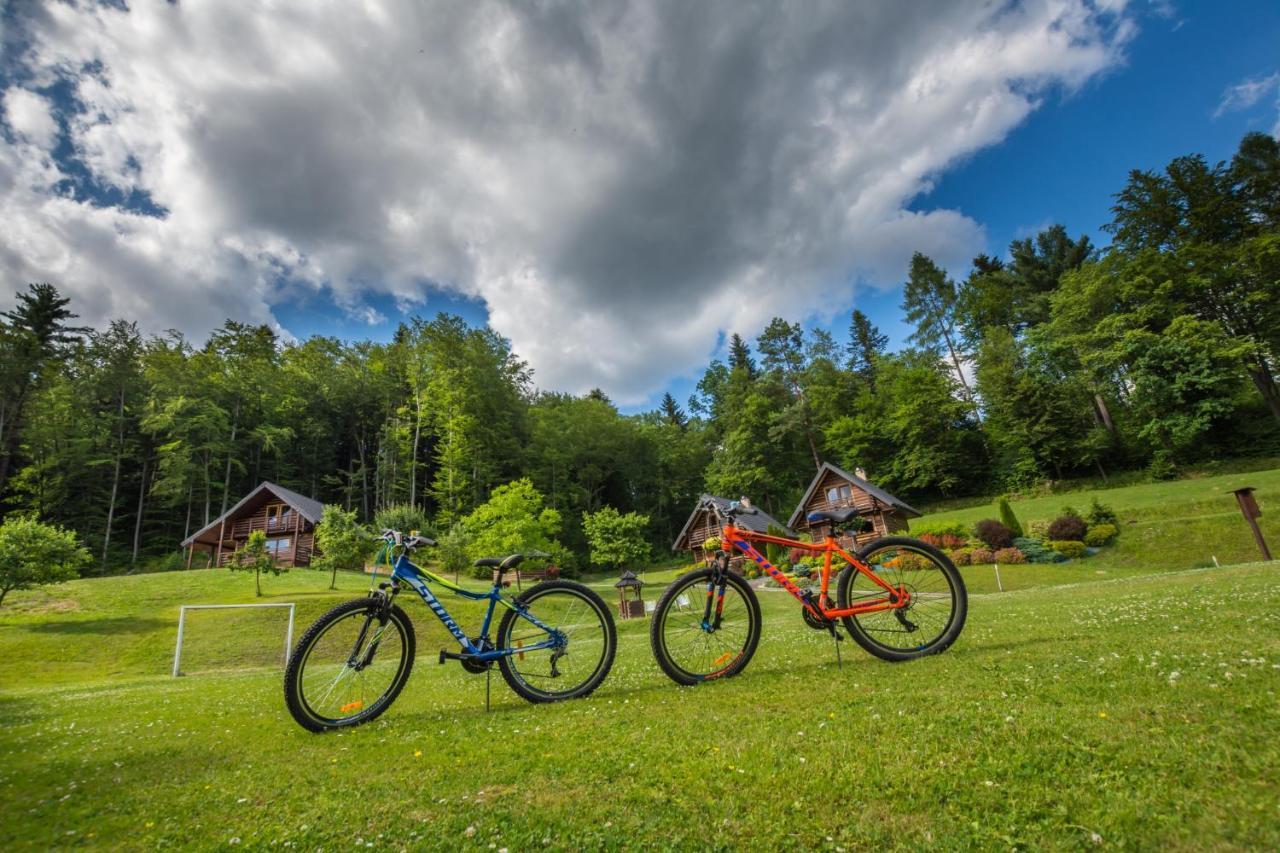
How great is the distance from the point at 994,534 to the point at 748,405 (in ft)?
100

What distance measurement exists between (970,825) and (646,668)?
4542 millimetres

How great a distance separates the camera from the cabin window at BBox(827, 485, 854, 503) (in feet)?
127

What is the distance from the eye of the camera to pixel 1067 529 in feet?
80.7

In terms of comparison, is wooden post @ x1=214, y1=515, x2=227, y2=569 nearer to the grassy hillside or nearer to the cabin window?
the cabin window

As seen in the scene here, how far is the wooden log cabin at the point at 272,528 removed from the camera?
36.5m

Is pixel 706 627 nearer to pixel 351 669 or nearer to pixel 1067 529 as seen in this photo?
pixel 351 669

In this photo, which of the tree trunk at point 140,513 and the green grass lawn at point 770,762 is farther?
the tree trunk at point 140,513

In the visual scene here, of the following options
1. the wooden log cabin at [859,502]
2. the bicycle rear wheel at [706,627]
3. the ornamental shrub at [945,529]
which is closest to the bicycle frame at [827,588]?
the bicycle rear wheel at [706,627]

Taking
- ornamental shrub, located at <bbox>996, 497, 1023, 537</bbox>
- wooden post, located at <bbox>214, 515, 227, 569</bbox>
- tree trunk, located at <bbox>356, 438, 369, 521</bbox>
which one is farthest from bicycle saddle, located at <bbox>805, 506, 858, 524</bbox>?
tree trunk, located at <bbox>356, 438, 369, 521</bbox>

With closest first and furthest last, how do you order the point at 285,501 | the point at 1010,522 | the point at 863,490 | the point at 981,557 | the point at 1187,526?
the point at 1187,526, the point at 981,557, the point at 1010,522, the point at 285,501, the point at 863,490

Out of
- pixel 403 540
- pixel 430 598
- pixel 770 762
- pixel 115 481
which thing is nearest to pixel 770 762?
pixel 770 762

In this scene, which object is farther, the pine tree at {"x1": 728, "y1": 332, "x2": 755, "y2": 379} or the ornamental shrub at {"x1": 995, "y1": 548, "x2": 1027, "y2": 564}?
the pine tree at {"x1": 728, "y1": 332, "x2": 755, "y2": 379}

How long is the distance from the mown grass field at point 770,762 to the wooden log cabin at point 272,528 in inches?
1458

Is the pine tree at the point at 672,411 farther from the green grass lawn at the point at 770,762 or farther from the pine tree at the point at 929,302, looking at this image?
the green grass lawn at the point at 770,762
